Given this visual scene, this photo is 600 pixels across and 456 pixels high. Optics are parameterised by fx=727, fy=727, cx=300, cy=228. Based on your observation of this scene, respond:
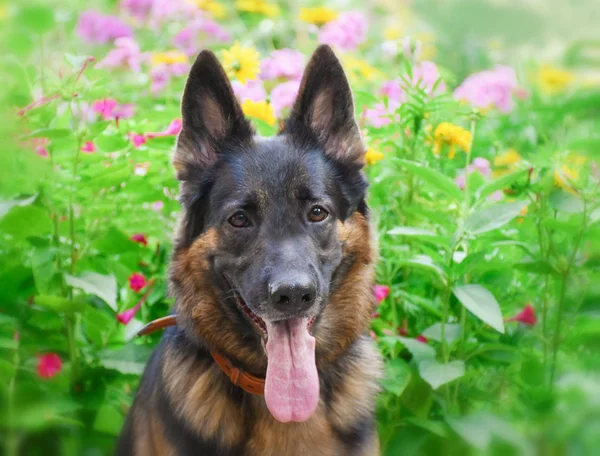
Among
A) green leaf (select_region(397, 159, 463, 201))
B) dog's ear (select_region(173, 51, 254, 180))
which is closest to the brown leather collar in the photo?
dog's ear (select_region(173, 51, 254, 180))

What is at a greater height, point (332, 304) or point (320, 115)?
point (320, 115)

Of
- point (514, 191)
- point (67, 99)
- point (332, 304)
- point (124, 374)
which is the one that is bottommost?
point (124, 374)

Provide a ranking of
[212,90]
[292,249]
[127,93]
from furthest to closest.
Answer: [127,93]
[212,90]
[292,249]

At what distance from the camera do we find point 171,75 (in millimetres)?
4773

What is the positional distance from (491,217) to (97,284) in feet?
5.65

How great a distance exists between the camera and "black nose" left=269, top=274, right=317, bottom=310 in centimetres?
253

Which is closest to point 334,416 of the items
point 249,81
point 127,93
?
point 249,81

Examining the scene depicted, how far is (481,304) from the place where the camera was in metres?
2.94

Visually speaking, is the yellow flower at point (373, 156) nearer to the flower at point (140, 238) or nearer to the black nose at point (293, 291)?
the flower at point (140, 238)

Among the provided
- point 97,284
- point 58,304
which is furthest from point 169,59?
point 58,304

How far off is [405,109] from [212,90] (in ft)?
3.45

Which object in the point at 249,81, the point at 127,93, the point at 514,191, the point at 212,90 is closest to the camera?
the point at 212,90

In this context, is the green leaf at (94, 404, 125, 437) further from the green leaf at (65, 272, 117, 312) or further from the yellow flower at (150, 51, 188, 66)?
the yellow flower at (150, 51, 188, 66)

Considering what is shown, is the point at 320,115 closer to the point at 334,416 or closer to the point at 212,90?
the point at 212,90
